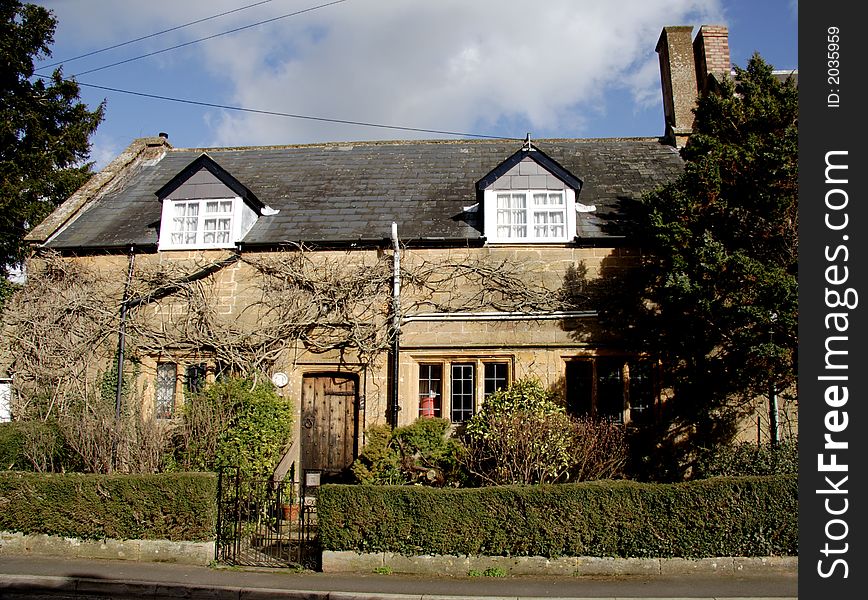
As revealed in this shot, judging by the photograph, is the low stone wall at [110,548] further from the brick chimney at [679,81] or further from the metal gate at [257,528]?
the brick chimney at [679,81]

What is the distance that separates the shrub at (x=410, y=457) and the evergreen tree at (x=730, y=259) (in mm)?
4592

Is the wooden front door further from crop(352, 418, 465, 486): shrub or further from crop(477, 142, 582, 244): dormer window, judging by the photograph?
crop(477, 142, 582, 244): dormer window

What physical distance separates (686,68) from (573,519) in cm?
1434

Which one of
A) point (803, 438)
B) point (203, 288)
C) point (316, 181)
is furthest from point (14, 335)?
point (803, 438)

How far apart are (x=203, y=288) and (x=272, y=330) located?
6.67 feet

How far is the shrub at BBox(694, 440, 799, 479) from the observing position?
1086cm

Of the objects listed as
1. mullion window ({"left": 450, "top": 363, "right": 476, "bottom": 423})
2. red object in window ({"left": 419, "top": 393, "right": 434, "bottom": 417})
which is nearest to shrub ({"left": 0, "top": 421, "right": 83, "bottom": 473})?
red object in window ({"left": 419, "top": 393, "right": 434, "bottom": 417})

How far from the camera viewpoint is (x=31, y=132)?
941 inches

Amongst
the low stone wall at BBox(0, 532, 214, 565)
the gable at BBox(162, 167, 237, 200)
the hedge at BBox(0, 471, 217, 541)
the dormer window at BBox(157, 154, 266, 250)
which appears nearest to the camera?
the low stone wall at BBox(0, 532, 214, 565)

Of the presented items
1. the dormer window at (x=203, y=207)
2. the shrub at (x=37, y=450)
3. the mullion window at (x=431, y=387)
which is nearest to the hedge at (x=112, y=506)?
the shrub at (x=37, y=450)

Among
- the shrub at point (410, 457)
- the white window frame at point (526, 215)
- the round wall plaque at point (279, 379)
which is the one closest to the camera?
the shrub at point (410, 457)

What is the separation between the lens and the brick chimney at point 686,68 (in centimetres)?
1816

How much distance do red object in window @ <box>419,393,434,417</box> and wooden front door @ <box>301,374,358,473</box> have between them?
146cm

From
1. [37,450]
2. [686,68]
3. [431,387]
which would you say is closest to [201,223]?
[37,450]
